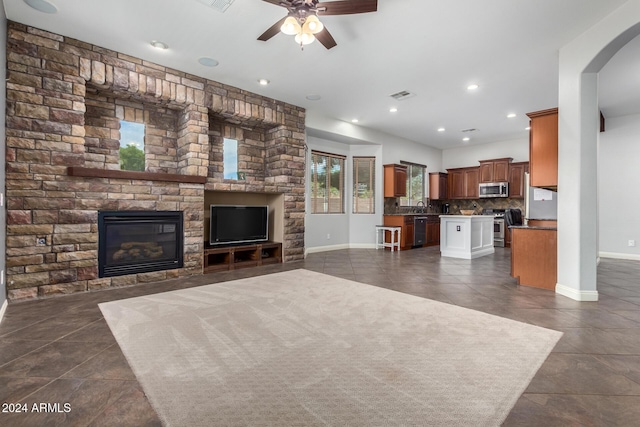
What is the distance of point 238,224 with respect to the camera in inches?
205

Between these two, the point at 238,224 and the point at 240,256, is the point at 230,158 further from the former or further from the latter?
the point at 240,256

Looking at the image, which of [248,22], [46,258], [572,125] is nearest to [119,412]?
[46,258]

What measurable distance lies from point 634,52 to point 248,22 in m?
4.62

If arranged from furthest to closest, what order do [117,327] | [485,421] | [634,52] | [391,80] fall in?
[391,80] < [634,52] < [117,327] < [485,421]

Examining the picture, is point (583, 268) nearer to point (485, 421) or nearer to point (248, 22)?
point (485, 421)

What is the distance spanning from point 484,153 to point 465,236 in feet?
13.2

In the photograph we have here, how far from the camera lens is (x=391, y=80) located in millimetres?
4578

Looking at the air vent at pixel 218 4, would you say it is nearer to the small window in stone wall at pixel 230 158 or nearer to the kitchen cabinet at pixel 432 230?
the small window in stone wall at pixel 230 158

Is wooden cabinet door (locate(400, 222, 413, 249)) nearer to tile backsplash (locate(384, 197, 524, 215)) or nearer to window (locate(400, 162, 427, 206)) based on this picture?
tile backsplash (locate(384, 197, 524, 215))

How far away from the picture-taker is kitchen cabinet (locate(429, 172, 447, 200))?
30.6 ft

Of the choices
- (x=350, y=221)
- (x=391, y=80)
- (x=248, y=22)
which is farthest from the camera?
(x=350, y=221)

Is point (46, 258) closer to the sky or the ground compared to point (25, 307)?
closer to the sky

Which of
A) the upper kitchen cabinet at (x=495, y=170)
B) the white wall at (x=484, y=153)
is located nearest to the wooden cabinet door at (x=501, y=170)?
the upper kitchen cabinet at (x=495, y=170)

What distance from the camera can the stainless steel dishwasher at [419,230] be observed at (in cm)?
779
